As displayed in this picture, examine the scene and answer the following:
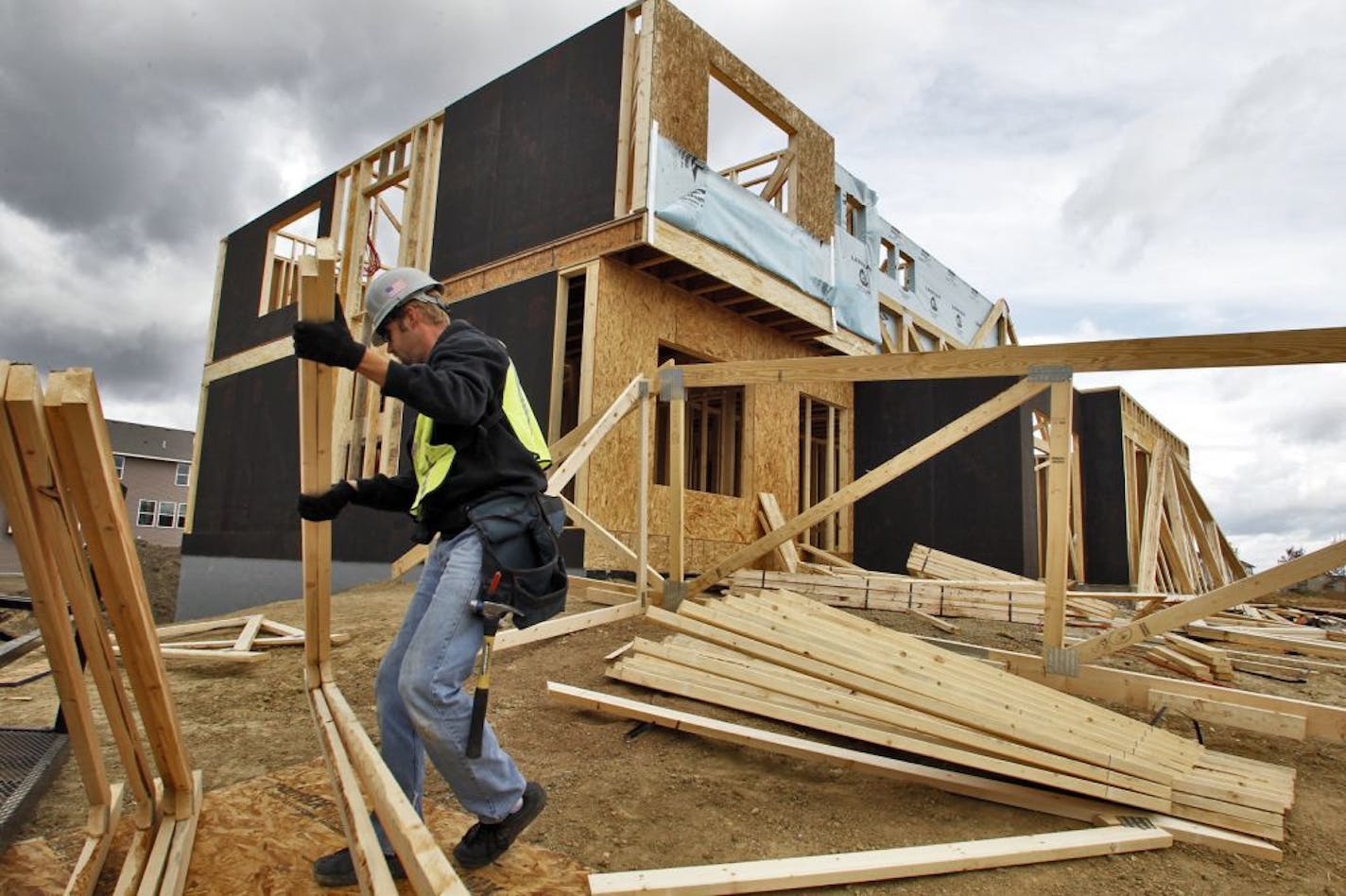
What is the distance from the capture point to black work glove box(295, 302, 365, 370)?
2074mm

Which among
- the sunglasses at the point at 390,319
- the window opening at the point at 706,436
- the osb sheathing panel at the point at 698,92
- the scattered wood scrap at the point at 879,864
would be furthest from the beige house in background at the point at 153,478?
the scattered wood scrap at the point at 879,864

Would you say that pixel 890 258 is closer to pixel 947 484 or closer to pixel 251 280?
pixel 947 484

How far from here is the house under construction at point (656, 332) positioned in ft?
29.3

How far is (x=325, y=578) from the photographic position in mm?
2961

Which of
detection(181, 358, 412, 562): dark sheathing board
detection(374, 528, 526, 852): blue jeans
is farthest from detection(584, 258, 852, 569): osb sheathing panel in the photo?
detection(374, 528, 526, 852): blue jeans

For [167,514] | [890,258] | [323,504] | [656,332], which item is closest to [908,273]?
[890,258]

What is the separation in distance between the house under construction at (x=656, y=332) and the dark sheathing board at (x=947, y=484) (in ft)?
0.11

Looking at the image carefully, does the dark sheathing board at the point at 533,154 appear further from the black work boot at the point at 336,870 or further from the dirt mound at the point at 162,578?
the dirt mound at the point at 162,578

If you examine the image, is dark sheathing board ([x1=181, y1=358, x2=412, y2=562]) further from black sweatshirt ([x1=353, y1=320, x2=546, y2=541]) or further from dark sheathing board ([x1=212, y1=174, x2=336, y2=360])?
black sweatshirt ([x1=353, y1=320, x2=546, y2=541])

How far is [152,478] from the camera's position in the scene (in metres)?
36.4

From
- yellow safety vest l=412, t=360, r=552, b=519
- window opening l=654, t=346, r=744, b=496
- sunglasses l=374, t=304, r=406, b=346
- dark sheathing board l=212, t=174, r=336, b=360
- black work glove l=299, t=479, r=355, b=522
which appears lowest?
black work glove l=299, t=479, r=355, b=522

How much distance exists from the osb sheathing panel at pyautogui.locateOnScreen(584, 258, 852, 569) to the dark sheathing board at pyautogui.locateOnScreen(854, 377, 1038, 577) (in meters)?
1.49

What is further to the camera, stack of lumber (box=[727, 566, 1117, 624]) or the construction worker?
stack of lumber (box=[727, 566, 1117, 624])

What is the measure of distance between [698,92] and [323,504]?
26.7 ft
